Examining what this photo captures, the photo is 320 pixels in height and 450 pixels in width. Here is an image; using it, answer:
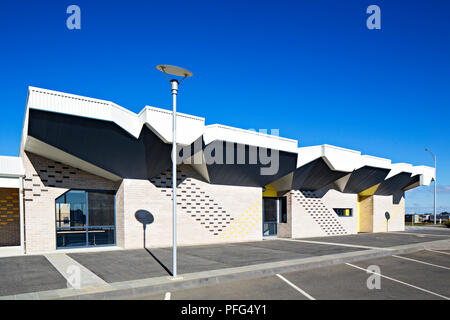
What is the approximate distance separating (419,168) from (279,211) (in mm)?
15833

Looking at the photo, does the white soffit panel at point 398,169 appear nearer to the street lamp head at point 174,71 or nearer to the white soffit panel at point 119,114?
the white soffit panel at point 119,114

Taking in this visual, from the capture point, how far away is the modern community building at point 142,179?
11812 mm

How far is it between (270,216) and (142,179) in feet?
32.5

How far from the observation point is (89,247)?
14.0m

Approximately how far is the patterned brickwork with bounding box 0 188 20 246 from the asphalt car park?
12.9 metres

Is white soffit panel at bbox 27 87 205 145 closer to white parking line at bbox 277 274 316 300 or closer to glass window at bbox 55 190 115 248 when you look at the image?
glass window at bbox 55 190 115 248

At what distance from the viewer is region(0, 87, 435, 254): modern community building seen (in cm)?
1181

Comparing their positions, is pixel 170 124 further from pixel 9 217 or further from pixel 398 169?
pixel 398 169

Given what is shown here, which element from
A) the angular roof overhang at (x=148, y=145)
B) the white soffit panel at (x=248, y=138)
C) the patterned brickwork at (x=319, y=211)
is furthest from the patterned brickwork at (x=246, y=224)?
the white soffit panel at (x=248, y=138)

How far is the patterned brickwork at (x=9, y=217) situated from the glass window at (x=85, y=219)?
164 inches

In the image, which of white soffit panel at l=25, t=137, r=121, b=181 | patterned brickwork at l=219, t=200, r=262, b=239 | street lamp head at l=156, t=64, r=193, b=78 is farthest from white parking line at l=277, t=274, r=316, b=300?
white soffit panel at l=25, t=137, r=121, b=181

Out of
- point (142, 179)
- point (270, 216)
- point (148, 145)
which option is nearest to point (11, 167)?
point (142, 179)

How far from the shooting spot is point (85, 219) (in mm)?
14117
